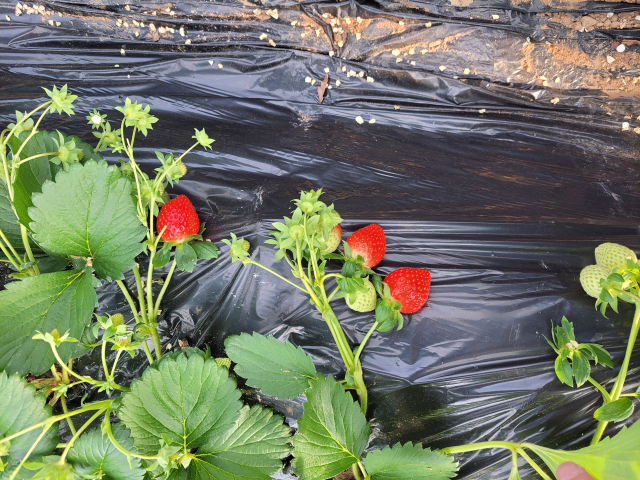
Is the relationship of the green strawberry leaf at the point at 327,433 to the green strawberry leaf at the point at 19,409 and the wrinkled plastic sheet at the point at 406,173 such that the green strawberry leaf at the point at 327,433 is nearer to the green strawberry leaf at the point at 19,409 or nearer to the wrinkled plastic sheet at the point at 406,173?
the wrinkled plastic sheet at the point at 406,173

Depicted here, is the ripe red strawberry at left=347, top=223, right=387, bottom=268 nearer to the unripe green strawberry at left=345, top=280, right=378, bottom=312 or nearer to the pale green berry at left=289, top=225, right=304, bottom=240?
the unripe green strawberry at left=345, top=280, right=378, bottom=312

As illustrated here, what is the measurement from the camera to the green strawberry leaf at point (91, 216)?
1.99ft

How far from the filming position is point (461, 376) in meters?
0.71

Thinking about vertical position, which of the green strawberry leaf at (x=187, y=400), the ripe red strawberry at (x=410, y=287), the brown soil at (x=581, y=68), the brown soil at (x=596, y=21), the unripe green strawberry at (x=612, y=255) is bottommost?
the green strawberry leaf at (x=187, y=400)

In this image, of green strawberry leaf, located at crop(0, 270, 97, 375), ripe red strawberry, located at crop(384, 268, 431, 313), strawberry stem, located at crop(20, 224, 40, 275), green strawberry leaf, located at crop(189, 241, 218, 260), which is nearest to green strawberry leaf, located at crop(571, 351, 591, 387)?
ripe red strawberry, located at crop(384, 268, 431, 313)

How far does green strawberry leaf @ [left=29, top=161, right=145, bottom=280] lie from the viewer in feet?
1.99

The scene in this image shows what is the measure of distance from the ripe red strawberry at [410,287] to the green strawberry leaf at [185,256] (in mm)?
333

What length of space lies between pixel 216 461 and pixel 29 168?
528 millimetres

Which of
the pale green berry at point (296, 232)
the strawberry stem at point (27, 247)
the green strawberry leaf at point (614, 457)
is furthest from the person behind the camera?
the strawberry stem at point (27, 247)

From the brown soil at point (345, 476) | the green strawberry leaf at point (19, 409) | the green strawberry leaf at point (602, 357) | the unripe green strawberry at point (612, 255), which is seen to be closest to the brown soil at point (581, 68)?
the unripe green strawberry at point (612, 255)

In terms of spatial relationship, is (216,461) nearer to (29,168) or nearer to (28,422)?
(28,422)

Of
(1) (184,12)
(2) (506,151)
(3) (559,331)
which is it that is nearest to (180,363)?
(3) (559,331)

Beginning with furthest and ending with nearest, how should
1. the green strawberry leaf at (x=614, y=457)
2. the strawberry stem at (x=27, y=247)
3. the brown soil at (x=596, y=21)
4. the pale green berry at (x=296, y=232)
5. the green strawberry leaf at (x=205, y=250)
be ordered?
the brown soil at (x=596, y=21) → the green strawberry leaf at (x=205, y=250) → the strawberry stem at (x=27, y=247) → the pale green berry at (x=296, y=232) → the green strawberry leaf at (x=614, y=457)

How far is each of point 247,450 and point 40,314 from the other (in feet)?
1.17
